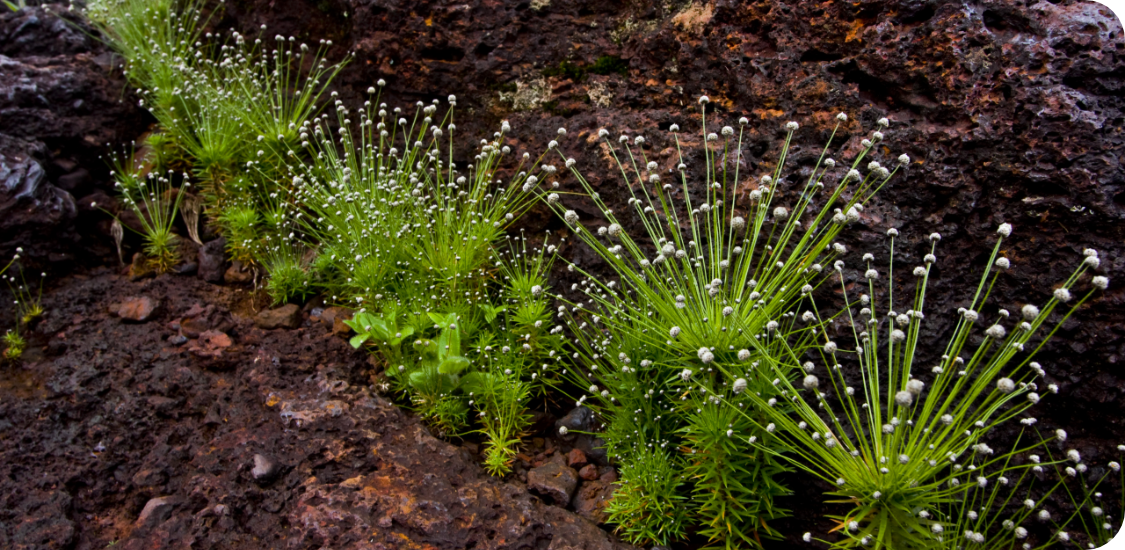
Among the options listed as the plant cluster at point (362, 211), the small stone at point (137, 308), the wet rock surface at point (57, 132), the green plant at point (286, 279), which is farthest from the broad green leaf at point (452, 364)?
the wet rock surface at point (57, 132)

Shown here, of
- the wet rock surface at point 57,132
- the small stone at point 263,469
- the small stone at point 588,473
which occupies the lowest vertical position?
the small stone at point 588,473

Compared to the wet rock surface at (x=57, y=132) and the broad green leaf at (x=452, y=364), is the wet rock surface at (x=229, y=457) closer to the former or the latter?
the broad green leaf at (x=452, y=364)

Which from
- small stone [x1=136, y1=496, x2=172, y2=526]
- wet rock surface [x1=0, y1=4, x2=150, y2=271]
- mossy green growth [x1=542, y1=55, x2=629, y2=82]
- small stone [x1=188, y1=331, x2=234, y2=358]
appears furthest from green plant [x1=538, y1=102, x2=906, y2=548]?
wet rock surface [x1=0, y1=4, x2=150, y2=271]

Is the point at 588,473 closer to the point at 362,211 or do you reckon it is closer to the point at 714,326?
the point at 714,326

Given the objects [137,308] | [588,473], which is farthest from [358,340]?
[137,308]

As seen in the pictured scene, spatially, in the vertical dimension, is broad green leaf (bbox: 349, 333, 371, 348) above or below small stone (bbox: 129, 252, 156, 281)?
above

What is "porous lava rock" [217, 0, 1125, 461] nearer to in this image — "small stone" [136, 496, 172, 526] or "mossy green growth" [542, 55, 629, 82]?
"mossy green growth" [542, 55, 629, 82]
